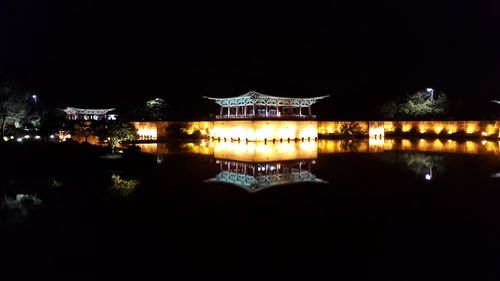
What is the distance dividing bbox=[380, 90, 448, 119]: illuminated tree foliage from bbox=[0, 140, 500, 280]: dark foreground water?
27.8 m

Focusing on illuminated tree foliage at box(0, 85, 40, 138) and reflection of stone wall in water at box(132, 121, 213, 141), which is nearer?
illuminated tree foliage at box(0, 85, 40, 138)

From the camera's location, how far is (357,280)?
5.27m

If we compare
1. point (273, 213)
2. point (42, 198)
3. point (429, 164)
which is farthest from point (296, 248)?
point (429, 164)

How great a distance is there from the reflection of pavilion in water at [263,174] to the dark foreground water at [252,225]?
0.08 meters

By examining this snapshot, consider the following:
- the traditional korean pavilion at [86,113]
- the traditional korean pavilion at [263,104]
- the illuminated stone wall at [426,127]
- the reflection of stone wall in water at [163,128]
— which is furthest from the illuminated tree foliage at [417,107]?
the traditional korean pavilion at [86,113]

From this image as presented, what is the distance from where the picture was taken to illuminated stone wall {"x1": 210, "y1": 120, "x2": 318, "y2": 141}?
3041 centimetres

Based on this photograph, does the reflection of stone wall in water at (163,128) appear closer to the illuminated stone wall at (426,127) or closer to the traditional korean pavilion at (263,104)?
the traditional korean pavilion at (263,104)

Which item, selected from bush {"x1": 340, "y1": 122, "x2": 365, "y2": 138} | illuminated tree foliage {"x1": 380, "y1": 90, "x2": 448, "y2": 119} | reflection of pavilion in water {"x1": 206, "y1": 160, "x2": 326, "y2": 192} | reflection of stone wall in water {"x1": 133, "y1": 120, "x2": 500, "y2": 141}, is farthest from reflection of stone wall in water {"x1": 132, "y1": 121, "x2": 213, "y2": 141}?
illuminated tree foliage {"x1": 380, "y1": 90, "x2": 448, "y2": 119}

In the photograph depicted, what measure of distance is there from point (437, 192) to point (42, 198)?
1074cm

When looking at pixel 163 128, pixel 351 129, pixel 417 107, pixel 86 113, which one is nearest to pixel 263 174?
pixel 163 128

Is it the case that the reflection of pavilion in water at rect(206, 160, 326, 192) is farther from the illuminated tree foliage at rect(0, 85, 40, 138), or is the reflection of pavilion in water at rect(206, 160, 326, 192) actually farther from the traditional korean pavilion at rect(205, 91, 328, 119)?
the illuminated tree foliage at rect(0, 85, 40, 138)

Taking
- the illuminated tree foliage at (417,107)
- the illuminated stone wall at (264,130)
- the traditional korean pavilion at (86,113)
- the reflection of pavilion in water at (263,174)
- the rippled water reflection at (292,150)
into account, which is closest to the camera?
the reflection of pavilion in water at (263,174)

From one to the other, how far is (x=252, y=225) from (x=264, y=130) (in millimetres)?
23210

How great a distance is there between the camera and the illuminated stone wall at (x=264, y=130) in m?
30.4
